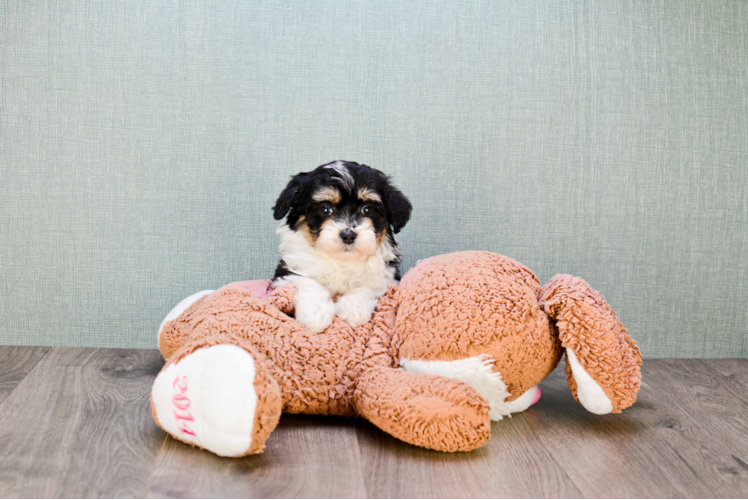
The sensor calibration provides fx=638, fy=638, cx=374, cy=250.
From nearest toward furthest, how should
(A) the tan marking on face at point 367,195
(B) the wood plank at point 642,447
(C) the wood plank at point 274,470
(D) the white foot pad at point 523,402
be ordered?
(C) the wood plank at point 274,470 → (B) the wood plank at point 642,447 → (D) the white foot pad at point 523,402 → (A) the tan marking on face at point 367,195

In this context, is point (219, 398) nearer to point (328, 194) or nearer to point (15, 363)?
point (328, 194)

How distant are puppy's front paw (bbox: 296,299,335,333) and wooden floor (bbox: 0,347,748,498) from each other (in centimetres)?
28

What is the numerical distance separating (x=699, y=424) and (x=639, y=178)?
1159mm

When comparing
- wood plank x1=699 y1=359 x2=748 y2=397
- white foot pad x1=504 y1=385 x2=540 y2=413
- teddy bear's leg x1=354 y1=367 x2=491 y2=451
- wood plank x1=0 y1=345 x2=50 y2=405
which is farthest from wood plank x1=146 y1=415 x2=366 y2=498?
wood plank x1=699 y1=359 x2=748 y2=397

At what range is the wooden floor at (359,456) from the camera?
148cm

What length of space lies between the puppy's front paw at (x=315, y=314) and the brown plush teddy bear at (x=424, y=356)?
33 mm

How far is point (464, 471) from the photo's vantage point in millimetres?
1575

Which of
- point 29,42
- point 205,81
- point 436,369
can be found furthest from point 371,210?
point 29,42

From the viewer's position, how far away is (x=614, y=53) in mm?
2734

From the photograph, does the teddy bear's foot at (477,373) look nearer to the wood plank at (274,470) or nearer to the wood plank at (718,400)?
the wood plank at (274,470)

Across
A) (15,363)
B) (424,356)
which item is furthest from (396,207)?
(15,363)

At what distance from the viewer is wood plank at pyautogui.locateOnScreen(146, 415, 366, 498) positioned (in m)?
1.44

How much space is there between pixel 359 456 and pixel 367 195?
84 centimetres

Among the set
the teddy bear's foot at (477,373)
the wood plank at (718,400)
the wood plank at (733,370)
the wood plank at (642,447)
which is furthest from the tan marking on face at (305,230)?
the wood plank at (733,370)
